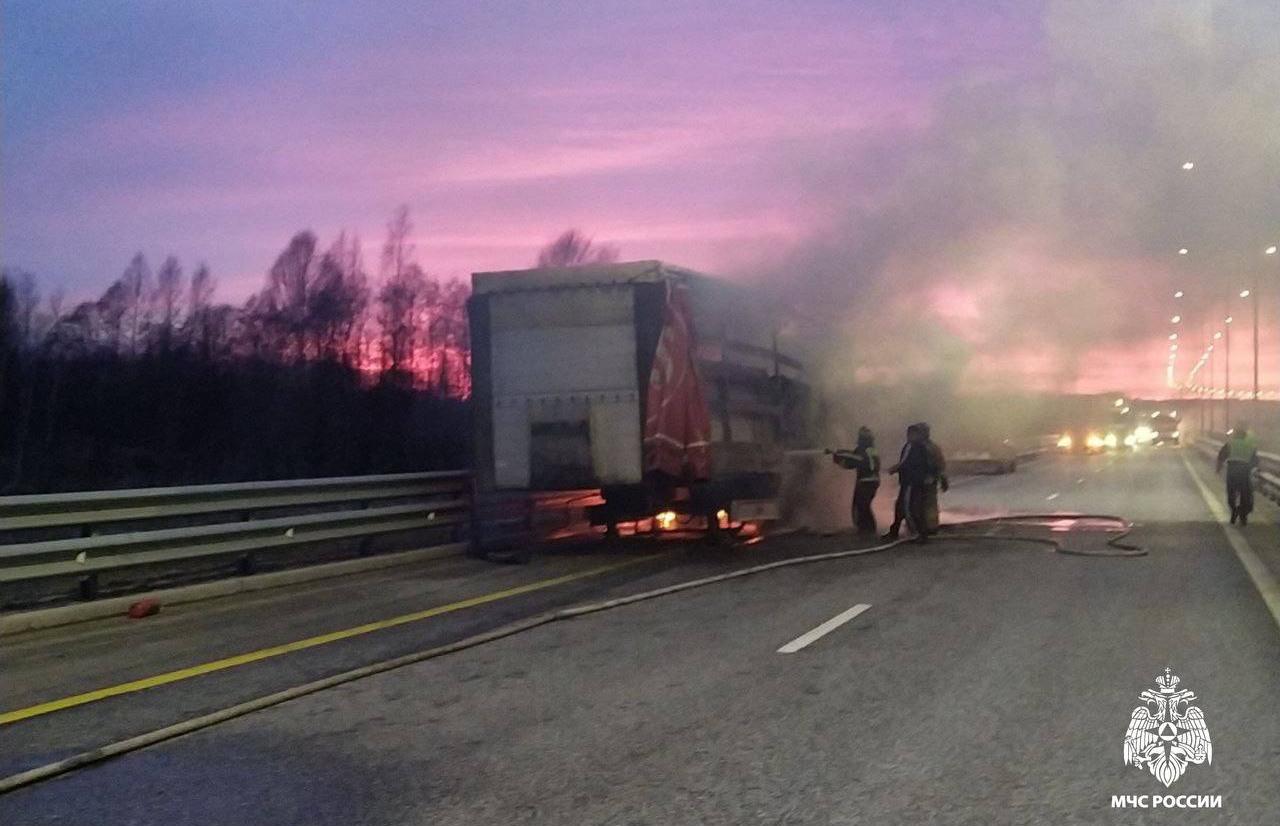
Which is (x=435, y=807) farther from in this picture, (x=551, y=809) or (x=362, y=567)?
(x=362, y=567)

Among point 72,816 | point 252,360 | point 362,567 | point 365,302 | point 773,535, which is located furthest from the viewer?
point 365,302

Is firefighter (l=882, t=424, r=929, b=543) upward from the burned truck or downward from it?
downward

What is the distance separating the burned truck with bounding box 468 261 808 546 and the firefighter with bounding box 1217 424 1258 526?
29.9 ft

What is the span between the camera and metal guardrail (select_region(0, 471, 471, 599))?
1039cm

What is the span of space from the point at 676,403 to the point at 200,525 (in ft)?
18.1

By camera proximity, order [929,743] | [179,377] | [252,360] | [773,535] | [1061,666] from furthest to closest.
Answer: [252,360] < [179,377] < [773,535] < [1061,666] < [929,743]

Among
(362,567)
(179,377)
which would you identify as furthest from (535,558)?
(179,377)

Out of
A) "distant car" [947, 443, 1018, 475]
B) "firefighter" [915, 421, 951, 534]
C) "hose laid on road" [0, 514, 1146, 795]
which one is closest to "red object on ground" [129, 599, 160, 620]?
"hose laid on road" [0, 514, 1146, 795]

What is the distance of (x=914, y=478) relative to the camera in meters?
16.5

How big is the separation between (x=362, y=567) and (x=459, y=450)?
23.3 metres

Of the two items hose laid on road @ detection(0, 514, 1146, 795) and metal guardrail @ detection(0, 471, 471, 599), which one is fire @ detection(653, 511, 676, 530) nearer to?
hose laid on road @ detection(0, 514, 1146, 795)

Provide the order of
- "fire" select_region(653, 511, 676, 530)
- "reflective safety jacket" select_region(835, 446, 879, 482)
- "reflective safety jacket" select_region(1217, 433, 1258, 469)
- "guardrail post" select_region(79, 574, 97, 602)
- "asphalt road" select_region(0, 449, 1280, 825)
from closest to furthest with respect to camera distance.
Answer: "asphalt road" select_region(0, 449, 1280, 825), "guardrail post" select_region(79, 574, 97, 602), "fire" select_region(653, 511, 676, 530), "reflective safety jacket" select_region(835, 446, 879, 482), "reflective safety jacket" select_region(1217, 433, 1258, 469)

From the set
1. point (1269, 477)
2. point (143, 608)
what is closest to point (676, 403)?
point (143, 608)

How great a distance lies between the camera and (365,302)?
5216 cm
